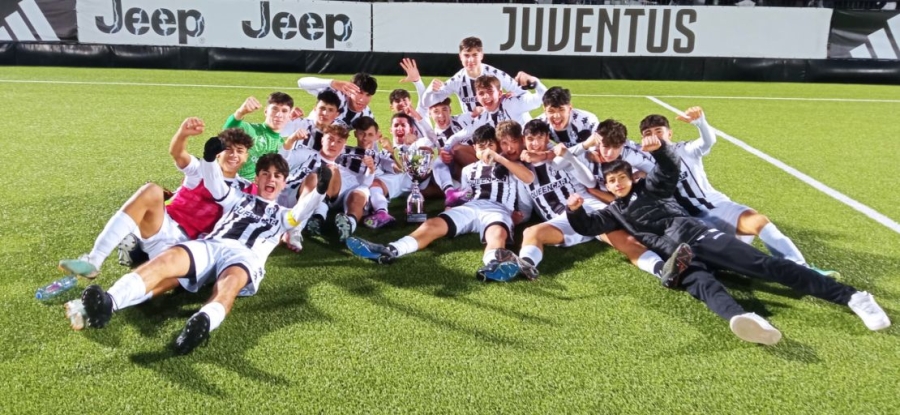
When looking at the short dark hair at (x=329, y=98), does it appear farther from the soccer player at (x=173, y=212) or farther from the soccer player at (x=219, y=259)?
the soccer player at (x=219, y=259)

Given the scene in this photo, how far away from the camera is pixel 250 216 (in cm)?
373

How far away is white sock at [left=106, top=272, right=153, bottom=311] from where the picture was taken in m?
2.97

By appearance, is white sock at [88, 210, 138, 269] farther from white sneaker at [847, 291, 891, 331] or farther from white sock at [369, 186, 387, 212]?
white sneaker at [847, 291, 891, 331]

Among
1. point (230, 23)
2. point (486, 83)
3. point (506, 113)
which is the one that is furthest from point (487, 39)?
point (486, 83)

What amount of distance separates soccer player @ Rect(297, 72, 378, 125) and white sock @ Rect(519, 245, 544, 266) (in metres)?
2.32

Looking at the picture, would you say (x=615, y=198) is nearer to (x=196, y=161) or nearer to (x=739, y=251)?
(x=739, y=251)

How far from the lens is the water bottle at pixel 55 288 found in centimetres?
338

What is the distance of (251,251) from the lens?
3.54 meters

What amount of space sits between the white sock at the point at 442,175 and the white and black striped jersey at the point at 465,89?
3.08 feet

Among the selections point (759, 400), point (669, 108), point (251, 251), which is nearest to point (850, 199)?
point (759, 400)

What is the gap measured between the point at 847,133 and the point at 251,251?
9075 millimetres

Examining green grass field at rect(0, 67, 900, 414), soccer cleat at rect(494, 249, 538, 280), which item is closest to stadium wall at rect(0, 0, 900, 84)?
green grass field at rect(0, 67, 900, 414)

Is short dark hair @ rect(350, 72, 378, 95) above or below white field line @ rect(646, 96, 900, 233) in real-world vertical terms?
above

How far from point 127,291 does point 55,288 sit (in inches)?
28.5
